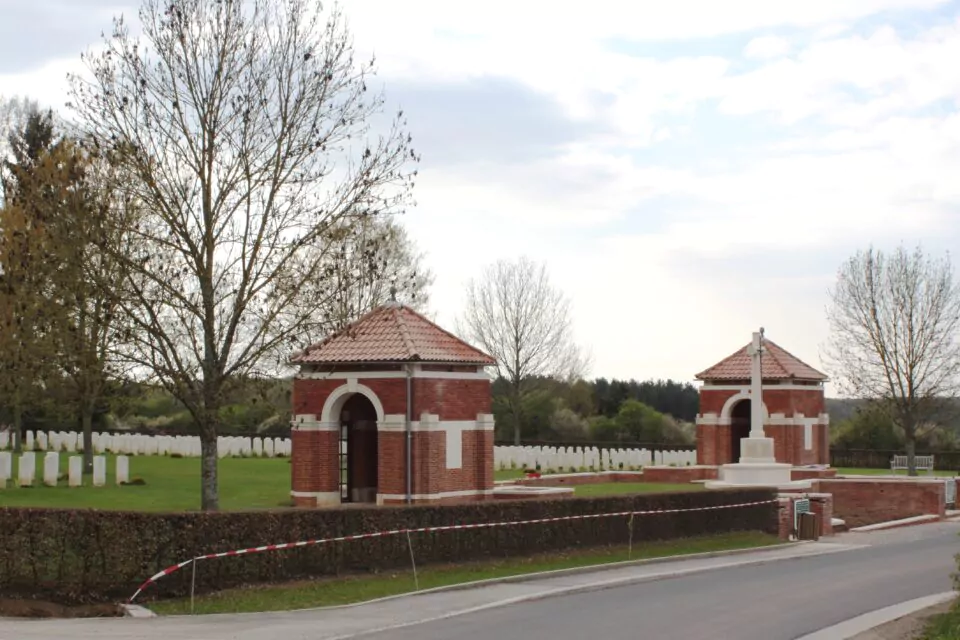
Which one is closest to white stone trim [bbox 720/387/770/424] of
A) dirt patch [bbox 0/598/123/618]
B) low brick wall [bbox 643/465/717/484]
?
low brick wall [bbox 643/465/717/484]

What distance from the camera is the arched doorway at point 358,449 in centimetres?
2939

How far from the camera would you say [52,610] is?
51.3ft

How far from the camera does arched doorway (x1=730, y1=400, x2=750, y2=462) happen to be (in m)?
43.1

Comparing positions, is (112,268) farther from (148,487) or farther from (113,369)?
(148,487)

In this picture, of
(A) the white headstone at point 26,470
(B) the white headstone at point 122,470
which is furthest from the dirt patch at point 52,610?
(B) the white headstone at point 122,470

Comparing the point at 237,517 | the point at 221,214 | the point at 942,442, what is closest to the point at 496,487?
the point at 221,214

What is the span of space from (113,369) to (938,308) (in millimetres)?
33532

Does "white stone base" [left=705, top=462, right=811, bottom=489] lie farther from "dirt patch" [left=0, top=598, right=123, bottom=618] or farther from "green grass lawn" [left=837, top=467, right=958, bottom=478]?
"dirt patch" [left=0, top=598, right=123, bottom=618]

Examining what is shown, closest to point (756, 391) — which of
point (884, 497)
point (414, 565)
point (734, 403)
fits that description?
point (884, 497)

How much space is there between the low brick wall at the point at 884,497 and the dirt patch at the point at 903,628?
19675 millimetres

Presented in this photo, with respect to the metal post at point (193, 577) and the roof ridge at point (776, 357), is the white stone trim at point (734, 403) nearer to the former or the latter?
the roof ridge at point (776, 357)

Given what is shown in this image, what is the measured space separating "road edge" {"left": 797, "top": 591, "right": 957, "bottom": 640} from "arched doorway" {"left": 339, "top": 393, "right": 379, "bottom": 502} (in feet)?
48.0

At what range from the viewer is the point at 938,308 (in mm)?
45531

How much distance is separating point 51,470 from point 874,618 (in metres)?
20.3
